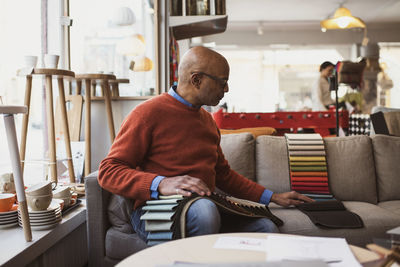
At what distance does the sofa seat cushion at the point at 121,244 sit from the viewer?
1.72 m

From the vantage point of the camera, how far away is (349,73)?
19.3 ft

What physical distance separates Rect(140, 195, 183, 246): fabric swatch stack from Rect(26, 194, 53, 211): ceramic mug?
0.58 m

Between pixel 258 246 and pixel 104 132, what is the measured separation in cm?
251

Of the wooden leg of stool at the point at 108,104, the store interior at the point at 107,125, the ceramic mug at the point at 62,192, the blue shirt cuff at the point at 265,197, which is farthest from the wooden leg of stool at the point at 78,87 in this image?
the blue shirt cuff at the point at 265,197

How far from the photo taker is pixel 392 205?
7.30ft

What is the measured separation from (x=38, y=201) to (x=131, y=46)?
9.05 ft

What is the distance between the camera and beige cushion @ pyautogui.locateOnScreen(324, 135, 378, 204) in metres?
2.35

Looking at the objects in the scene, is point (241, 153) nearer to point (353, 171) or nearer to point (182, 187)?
point (353, 171)

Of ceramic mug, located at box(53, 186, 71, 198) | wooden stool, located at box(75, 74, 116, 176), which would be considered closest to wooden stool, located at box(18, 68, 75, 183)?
wooden stool, located at box(75, 74, 116, 176)

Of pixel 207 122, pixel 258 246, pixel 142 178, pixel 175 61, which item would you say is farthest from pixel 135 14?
pixel 258 246

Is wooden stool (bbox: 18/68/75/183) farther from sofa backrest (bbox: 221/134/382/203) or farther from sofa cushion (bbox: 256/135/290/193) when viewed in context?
sofa cushion (bbox: 256/135/290/193)

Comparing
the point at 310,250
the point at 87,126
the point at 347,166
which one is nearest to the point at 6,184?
the point at 87,126

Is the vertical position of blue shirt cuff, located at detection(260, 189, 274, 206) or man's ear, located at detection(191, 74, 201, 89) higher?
man's ear, located at detection(191, 74, 201, 89)

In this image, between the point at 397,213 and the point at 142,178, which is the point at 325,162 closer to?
the point at 397,213
